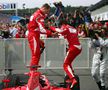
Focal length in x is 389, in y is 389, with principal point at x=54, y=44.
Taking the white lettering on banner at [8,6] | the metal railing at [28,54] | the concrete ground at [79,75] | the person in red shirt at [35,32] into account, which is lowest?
the concrete ground at [79,75]

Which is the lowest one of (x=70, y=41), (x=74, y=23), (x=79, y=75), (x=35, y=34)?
(x=79, y=75)

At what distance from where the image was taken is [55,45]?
1280cm

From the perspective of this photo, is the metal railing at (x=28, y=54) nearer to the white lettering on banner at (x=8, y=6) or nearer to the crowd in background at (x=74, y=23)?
the crowd in background at (x=74, y=23)

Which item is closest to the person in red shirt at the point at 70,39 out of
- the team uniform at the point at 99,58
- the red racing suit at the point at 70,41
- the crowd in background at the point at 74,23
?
the red racing suit at the point at 70,41

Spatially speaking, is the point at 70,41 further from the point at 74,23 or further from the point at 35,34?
the point at 74,23

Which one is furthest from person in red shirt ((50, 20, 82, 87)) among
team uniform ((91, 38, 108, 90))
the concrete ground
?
the concrete ground

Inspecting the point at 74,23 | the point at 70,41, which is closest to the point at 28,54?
the point at 74,23

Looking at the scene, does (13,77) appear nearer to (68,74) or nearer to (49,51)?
(68,74)

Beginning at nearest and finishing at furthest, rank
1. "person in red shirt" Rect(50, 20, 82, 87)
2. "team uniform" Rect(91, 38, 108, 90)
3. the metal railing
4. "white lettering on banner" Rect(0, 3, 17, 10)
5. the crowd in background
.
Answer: "person in red shirt" Rect(50, 20, 82, 87) → "team uniform" Rect(91, 38, 108, 90) → the metal railing → the crowd in background → "white lettering on banner" Rect(0, 3, 17, 10)

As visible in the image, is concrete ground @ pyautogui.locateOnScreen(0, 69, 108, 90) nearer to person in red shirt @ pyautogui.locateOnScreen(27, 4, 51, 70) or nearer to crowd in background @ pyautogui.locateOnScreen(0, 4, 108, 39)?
person in red shirt @ pyautogui.locateOnScreen(27, 4, 51, 70)

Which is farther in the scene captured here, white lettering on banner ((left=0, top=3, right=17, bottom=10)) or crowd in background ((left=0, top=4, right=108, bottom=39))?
white lettering on banner ((left=0, top=3, right=17, bottom=10))

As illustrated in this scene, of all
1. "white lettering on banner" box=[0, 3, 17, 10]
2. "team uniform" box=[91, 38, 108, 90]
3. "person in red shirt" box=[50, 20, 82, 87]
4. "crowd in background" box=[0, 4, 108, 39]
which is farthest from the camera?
"white lettering on banner" box=[0, 3, 17, 10]

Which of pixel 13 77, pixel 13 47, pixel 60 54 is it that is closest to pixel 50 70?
pixel 60 54

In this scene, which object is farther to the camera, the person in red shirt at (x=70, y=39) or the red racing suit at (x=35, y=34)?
the red racing suit at (x=35, y=34)
